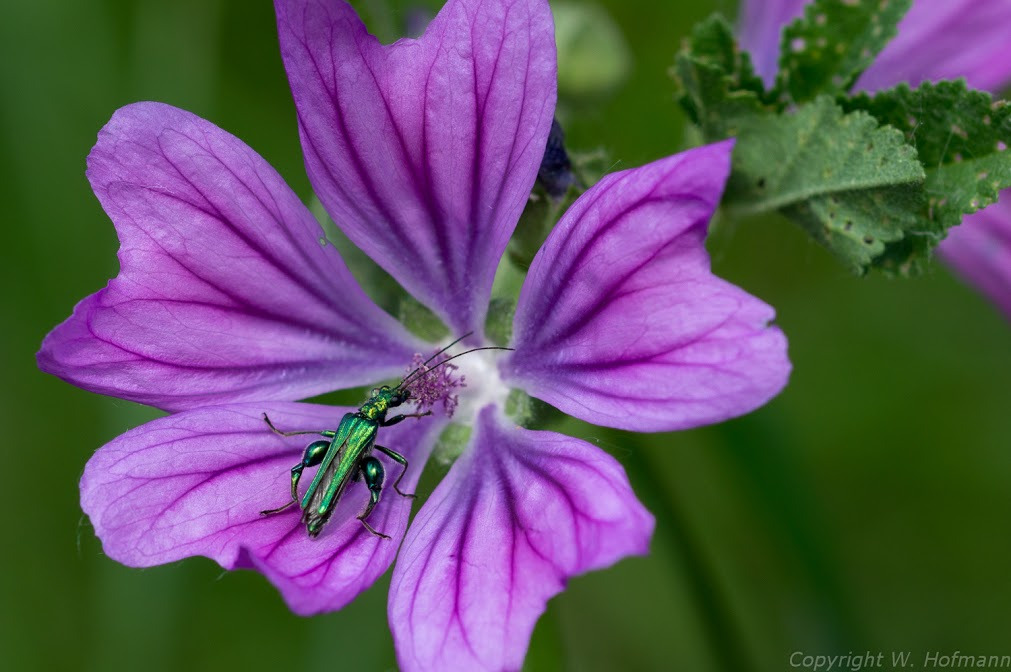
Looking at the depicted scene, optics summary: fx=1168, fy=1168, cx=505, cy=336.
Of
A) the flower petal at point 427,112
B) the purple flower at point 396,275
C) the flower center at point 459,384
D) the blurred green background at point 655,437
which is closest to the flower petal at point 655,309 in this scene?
the purple flower at point 396,275

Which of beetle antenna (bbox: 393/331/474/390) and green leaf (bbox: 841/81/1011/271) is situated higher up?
green leaf (bbox: 841/81/1011/271)

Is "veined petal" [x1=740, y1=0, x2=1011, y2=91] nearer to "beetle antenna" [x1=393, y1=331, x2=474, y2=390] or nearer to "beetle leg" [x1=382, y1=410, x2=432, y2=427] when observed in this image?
"beetle antenna" [x1=393, y1=331, x2=474, y2=390]

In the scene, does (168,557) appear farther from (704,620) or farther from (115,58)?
(115,58)

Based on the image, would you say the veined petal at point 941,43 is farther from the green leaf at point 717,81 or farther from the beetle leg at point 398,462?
the beetle leg at point 398,462

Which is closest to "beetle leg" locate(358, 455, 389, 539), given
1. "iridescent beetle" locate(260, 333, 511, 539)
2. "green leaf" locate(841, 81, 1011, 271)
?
"iridescent beetle" locate(260, 333, 511, 539)

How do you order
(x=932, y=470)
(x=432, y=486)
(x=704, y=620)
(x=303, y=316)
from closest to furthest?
1. (x=303, y=316)
2. (x=432, y=486)
3. (x=704, y=620)
4. (x=932, y=470)

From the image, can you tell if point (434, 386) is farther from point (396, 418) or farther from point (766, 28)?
point (766, 28)

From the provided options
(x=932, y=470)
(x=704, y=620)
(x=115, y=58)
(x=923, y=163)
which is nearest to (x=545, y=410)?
(x=923, y=163)
